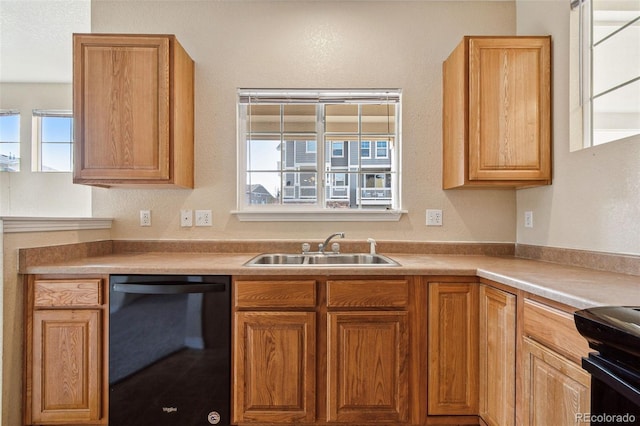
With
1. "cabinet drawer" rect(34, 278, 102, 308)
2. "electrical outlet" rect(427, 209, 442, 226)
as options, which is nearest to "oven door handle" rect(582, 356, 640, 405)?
"electrical outlet" rect(427, 209, 442, 226)

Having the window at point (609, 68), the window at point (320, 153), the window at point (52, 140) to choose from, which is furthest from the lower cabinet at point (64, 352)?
the window at point (609, 68)

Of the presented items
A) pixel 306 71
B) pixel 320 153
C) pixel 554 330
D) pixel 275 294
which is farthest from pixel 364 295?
pixel 306 71

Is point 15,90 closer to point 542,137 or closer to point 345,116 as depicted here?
point 345,116

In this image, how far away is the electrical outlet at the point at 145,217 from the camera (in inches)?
97.6

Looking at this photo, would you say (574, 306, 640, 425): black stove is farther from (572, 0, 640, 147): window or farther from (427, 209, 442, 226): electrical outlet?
(427, 209, 442, 226): electrical outlet

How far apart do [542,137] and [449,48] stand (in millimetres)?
952

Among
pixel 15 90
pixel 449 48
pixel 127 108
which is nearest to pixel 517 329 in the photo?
pixel 449 48

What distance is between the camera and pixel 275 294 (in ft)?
5.87

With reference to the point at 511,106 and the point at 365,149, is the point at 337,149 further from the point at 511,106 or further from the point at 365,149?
the point at 511,106

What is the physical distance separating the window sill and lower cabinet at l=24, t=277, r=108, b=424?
1018 millimetres

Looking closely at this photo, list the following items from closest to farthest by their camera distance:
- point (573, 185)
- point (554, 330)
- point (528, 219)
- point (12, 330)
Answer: point (554, 330), point (12, 330), point (573, 185), point (528, 219)

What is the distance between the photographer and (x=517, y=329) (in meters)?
1.48

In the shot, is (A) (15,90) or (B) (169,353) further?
(A) (15,90)

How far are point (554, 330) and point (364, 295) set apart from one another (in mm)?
831
